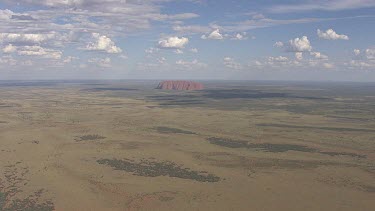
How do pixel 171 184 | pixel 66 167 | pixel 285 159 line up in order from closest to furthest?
pixel 171 184 → pixel 66 167 → pixel 285 159

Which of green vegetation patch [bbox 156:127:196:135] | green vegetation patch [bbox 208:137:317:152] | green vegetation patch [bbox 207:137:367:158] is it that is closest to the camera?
green vegetation patch [bbox 207:137:367:158]

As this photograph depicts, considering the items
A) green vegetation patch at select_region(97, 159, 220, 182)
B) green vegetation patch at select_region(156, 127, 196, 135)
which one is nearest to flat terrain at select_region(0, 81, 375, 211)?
green vegetation patch at select_region(97, 159, 220, 182)

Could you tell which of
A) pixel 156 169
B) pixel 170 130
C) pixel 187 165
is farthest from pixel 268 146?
pixel 170 130

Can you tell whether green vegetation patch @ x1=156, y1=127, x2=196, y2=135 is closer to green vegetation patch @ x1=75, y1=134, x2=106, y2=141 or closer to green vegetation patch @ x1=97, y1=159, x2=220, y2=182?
green vegetation patch @ x1=75, y1=134, x2=106, y2=141

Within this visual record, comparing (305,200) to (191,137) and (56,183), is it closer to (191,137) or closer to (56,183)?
(56,183)

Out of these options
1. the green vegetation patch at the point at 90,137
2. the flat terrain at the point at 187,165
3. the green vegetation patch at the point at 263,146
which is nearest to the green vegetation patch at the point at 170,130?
the flat terrain at the point at 187,165

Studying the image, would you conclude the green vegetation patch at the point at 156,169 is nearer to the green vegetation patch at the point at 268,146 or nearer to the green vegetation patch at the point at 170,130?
the green vegetation patch at the point at 268,146

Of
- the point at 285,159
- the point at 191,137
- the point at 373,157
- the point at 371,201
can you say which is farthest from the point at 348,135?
the point at 371,201

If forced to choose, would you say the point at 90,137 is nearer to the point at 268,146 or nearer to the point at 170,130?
the point at 170,130
